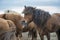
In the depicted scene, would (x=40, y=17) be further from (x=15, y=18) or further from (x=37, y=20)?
(x=15, y=18)

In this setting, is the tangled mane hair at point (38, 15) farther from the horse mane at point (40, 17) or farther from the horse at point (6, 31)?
the horse at point (6, 31)

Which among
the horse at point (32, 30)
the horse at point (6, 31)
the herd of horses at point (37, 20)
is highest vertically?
the horse at point (6, 31)

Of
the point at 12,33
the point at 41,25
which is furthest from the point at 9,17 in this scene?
the point at 12,33

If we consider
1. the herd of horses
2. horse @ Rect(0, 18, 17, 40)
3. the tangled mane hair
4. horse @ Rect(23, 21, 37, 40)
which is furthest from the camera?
horse @ Rect(23, 21, 37, 40)

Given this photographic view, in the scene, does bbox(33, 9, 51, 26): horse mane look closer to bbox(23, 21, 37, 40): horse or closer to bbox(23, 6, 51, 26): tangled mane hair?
bbox(23, 6, 51, 26): tangled mane hair

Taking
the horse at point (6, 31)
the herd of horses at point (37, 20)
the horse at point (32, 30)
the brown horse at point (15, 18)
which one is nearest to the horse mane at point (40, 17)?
the herd of horses at point (37, 20)

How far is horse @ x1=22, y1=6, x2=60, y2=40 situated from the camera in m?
4.91

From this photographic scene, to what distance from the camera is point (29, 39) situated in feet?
21.8

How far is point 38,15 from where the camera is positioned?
504 cm

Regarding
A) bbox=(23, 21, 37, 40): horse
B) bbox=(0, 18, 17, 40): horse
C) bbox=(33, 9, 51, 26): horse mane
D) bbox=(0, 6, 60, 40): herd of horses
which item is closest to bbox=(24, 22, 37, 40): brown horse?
bbox=(23, 21, 37, 40): horse

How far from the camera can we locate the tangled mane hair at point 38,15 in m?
4.99

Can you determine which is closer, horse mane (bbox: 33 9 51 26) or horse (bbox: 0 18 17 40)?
horse (bbox: 0 18 17 40)

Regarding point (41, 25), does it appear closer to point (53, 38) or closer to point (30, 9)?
point (30, 9)

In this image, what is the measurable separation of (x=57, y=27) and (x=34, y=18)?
0.80 meters
